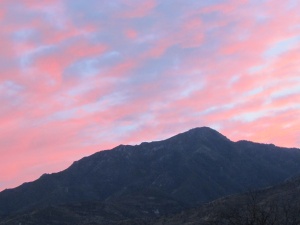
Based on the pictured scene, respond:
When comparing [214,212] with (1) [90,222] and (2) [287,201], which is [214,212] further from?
(1) [90,222]

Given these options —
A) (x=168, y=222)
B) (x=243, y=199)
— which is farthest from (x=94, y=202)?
(x=243, y=199)

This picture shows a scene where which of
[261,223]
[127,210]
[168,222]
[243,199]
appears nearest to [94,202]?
[127,210]

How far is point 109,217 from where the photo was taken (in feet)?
533

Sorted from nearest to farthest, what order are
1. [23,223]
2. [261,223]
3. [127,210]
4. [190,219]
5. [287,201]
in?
[261,223], [287,201], [190,219], [23,223], [127,210]

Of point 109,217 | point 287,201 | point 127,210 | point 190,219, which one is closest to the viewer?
point 287,201

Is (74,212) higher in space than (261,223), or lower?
higher

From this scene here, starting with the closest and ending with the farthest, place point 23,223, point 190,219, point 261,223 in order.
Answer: point 261,223, point 190,219, point 23,223

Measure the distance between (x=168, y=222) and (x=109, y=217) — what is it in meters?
38.5

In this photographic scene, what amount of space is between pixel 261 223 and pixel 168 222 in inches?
3901

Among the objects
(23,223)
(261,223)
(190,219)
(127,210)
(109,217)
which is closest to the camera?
(261,223)

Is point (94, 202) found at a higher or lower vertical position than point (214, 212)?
higher

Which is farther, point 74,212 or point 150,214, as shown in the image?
point 150,214

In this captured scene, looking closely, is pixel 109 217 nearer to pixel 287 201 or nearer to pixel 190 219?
pixel 190 219

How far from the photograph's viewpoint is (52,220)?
493 feet
